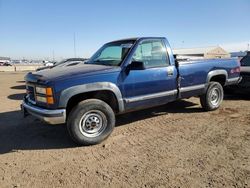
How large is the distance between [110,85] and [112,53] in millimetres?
1298

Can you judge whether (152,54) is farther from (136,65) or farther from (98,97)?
(98,97)

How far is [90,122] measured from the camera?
14.9 feet

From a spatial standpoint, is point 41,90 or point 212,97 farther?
point 212,97

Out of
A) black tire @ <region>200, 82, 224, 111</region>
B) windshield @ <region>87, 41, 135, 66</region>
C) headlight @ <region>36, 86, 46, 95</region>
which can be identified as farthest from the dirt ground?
windshield @ <region>87, 41, 135, 66</region>

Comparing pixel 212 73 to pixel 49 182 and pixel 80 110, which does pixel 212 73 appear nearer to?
pixel 80 110

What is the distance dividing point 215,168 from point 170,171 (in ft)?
2.12

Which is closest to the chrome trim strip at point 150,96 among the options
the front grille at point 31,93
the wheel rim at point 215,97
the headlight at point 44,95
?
the headlight at point 44,95

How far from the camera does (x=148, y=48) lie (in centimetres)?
541

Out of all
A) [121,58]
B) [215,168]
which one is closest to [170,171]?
[215,168]

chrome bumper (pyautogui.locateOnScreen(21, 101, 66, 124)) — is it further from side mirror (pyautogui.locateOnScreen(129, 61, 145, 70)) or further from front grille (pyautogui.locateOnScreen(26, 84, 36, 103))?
side mirror (pyautogui.locateOnScreen(129, 61, 145, 70))

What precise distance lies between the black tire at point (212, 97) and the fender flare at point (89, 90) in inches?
107

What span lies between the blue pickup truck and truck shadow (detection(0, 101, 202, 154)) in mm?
615

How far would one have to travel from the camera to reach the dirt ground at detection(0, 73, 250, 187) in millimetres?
3277

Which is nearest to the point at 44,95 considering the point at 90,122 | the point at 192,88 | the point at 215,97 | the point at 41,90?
the point at 41,90
